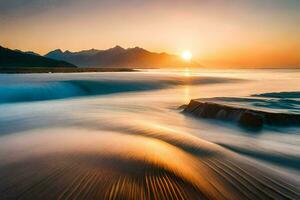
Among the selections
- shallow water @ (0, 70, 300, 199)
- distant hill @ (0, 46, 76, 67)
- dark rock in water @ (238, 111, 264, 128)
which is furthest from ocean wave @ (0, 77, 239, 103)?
distant hill @ (0, 46, 76, 67)

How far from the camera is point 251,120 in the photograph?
9.91m

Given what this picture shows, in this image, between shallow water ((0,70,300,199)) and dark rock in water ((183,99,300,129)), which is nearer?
shallow water ((0,70,300,199))

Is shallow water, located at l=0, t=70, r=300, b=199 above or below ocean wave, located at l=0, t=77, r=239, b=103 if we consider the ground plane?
above

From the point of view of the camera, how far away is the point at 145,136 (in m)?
7.46

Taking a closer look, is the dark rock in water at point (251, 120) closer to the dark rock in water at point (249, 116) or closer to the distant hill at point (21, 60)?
the dark rock in water at point (249, 116)

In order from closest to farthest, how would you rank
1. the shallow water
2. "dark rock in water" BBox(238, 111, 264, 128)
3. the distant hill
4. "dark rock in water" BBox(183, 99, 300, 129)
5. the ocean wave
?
the shallow water
"dark rock in water" BBox(238, 111, 264, 128)
"dark rock in water" BBox(183, 99, 300, 129)
the ocean wave
the distant hill

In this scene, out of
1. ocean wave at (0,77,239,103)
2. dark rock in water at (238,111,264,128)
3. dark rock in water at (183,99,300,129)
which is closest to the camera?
dark rock in water at (238,111,264,128)

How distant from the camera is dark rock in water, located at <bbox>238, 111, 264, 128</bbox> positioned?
9703 mm

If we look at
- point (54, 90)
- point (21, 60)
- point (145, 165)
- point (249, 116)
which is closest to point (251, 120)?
point (249, 116)

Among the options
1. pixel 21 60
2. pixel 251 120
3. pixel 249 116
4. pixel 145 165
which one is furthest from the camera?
pixel 21 60

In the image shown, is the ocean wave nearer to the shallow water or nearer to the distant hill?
the shallow water

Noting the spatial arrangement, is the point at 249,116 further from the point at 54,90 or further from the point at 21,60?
the point at 21,60

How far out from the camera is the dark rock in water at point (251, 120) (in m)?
9.70

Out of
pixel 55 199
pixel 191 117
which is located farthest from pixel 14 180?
pixel 191 117
